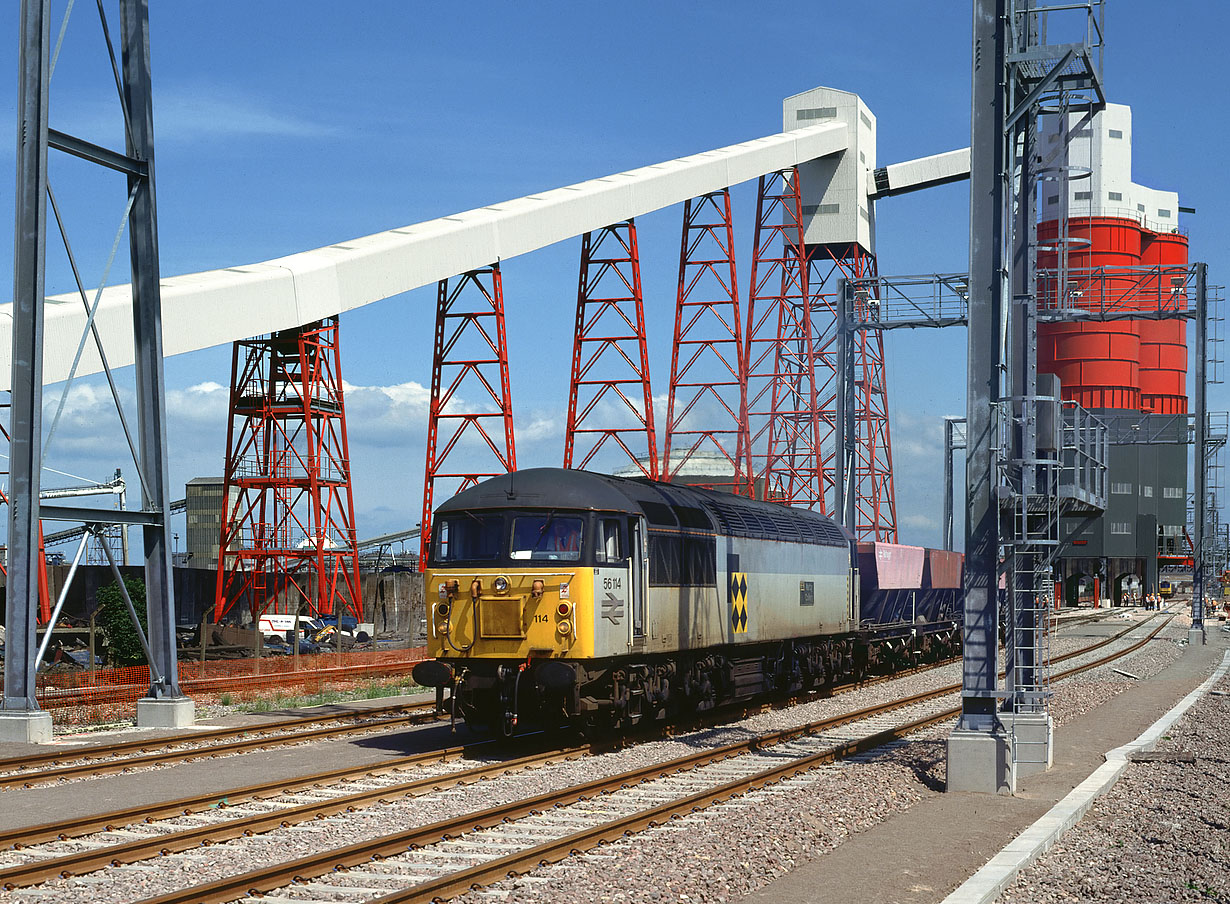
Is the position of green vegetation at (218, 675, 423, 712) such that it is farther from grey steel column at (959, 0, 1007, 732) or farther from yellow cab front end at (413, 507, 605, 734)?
grey steel column at (959, 0, 1007, 732)

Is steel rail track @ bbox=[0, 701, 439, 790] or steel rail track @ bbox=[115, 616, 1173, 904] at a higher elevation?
steel rail track @ bbox=[115, 616, 1173, 904]

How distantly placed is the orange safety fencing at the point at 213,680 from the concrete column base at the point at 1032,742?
14.5m

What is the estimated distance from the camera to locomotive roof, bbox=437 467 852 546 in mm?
17984

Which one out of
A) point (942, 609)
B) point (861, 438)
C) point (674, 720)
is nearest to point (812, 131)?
point (861, 438)

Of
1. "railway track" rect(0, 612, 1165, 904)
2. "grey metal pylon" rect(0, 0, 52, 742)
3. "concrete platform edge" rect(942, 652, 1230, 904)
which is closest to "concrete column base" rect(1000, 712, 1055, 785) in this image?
"concrete platform edge" rect(942, 652, 1230, 904)

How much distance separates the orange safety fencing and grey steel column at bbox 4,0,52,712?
2951 mm

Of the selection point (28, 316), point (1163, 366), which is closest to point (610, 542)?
point (28, 316)

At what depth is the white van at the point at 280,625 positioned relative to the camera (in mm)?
45812

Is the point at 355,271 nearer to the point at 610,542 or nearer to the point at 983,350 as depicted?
the point at 610,542

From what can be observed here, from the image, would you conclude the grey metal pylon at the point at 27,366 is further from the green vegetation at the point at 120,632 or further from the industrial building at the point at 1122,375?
the industrial building at the point at 1122,375

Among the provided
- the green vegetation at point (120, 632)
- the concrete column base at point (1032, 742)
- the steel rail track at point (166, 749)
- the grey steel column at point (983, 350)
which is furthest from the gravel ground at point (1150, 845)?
the green vegetation at point (120, 632)

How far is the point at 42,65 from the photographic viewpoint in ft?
65.1

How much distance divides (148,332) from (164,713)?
607 cm

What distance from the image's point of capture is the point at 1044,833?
38.7 ft
